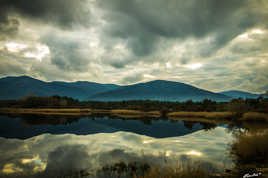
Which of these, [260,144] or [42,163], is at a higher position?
[260,144]

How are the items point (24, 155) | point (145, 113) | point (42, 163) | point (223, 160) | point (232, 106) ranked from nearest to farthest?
1. point (42, 163)
2. point (223, 160)
3. point (24, 155)
4. point (232, 106)
5. point (145, 113)

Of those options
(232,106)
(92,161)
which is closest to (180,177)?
(92,161)

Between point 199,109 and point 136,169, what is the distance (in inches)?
2487

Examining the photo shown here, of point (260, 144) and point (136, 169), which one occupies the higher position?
point (260, 144)

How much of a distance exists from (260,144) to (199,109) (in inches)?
2326

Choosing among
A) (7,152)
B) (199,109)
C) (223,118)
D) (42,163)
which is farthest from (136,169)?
(199,109)

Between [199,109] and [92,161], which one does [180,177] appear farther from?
[199,109]

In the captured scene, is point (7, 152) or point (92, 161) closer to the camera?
point (92, 161)

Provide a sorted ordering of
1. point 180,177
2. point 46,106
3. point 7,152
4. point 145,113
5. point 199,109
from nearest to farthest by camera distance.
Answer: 1. point 180,177
2. point 7,152
3. point 199,109
4. point 145,113
5. point 46,106

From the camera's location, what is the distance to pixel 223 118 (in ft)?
167

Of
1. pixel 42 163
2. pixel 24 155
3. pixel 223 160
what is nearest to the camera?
pixel 42 163

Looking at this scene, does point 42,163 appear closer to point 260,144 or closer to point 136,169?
point 136,169

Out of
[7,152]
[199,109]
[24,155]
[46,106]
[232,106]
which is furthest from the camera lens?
[46,106]

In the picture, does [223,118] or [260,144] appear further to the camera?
[223,118]
